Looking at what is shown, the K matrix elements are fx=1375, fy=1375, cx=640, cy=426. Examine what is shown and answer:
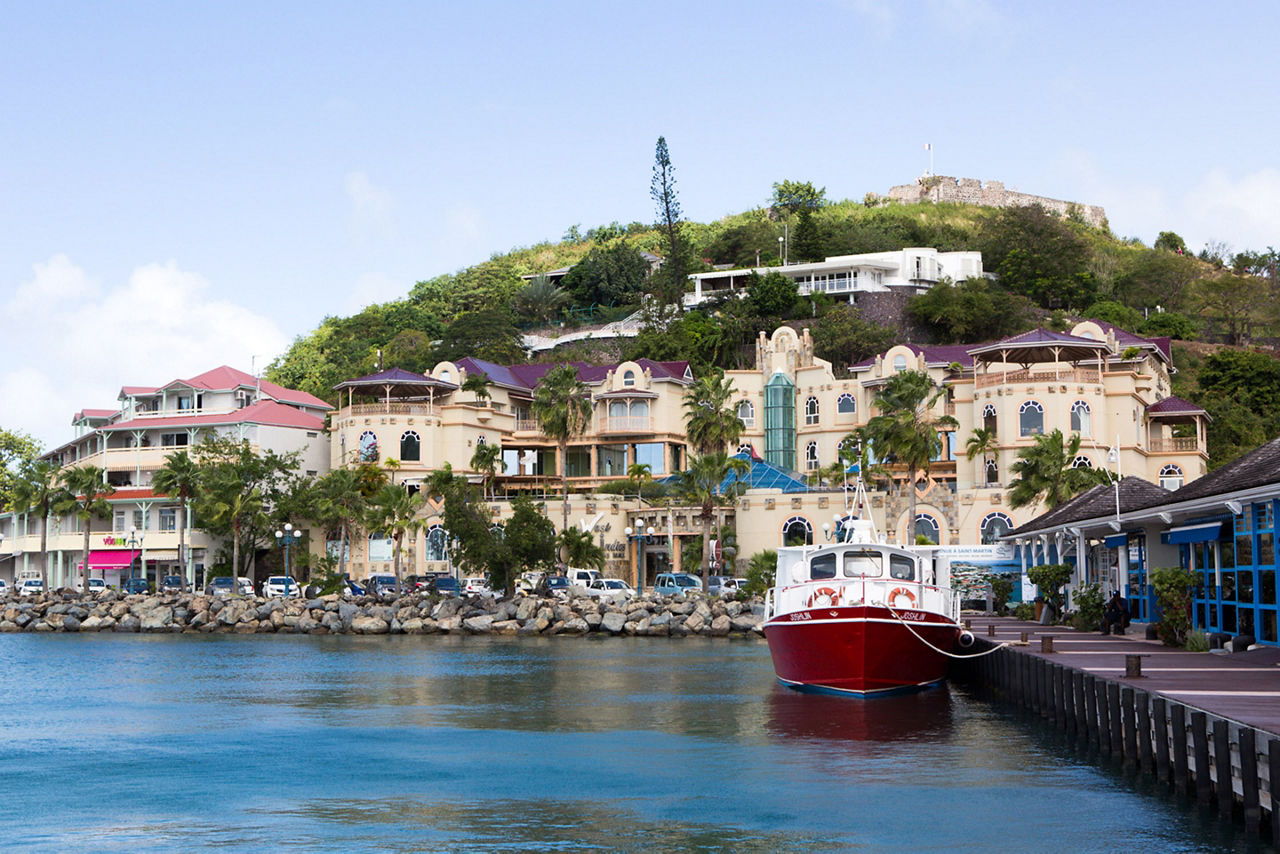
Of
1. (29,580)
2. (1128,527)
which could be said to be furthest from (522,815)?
(29,580)

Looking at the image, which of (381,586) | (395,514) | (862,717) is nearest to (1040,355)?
(395,514)

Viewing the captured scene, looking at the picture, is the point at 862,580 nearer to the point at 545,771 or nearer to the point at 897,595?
the point at 897,595

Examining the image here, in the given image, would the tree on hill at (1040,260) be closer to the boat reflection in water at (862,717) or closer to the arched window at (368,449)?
the arched window at (368,449)

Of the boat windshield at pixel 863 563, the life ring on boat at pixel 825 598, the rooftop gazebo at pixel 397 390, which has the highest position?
the rooftop gazebo at pixel 397 390

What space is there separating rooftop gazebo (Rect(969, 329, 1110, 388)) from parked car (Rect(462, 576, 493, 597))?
29489 millimetres

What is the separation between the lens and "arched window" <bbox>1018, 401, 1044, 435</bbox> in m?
74.0

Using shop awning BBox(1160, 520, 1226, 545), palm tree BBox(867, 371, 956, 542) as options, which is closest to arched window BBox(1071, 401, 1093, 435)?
palm tree BBox(867, 371, 956, 542)

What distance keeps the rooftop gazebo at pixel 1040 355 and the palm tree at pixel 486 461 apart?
94.2ft

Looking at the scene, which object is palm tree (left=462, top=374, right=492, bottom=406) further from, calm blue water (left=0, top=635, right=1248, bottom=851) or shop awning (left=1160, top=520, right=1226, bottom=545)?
shop awning (left=1160, top=520, right=1226, bottom=545)

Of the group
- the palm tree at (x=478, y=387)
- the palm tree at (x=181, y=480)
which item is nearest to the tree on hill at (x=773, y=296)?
the palm tree at (x=478, y=387)

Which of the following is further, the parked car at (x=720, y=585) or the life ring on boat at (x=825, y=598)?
the parked car at (x=720, y=585)

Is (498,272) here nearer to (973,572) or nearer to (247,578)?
(247,578)

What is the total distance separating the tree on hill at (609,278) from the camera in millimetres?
132750

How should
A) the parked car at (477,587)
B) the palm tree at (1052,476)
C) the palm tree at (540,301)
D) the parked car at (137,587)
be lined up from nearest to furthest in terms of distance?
the palm tree at (1052,476), the parked car at (477,587), the parked car at (137,587), the palm tree at (540,301)
